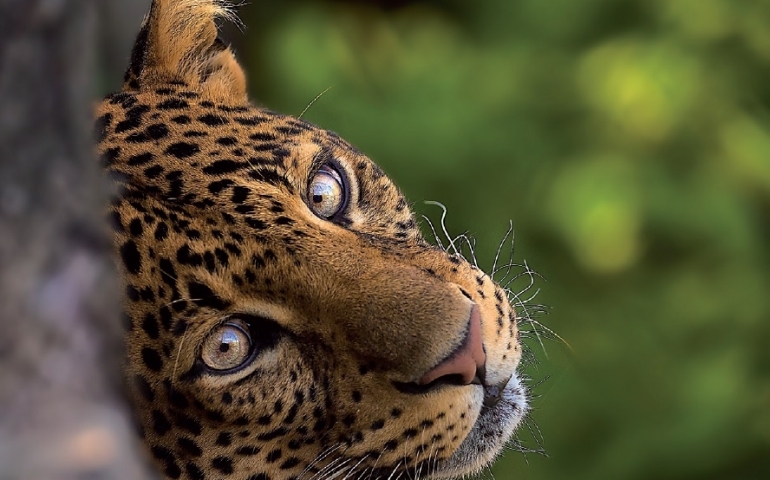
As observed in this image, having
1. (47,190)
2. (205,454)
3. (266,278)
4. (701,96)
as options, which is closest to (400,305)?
(266,278)

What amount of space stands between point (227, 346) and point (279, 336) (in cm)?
13

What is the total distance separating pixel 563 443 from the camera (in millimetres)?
5133

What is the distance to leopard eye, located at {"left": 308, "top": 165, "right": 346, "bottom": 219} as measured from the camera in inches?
112

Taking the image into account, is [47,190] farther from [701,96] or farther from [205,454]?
[701,96]

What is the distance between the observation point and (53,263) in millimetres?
991

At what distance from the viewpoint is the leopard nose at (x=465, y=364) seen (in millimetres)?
2428

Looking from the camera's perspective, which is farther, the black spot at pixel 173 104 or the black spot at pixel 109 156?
the black spot at pixel 173 104

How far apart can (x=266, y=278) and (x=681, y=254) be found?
331 centimetres

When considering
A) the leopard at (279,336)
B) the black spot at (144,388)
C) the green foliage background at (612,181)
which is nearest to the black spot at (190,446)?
the leopard at (279,336)

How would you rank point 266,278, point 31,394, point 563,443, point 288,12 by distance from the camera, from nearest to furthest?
1. point 31,394
2. point 266,278
3. point 563,443
4. point 288,12

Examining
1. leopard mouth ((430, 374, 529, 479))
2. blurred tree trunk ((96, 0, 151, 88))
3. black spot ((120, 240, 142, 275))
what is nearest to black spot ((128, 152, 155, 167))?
black spot ((120, 240, 142, 275))

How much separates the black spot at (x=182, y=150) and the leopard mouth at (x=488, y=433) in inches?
39.5

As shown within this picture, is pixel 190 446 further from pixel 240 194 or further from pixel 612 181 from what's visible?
pixel 612 181

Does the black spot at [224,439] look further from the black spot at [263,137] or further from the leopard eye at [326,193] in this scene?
the black spot at [263,137]
